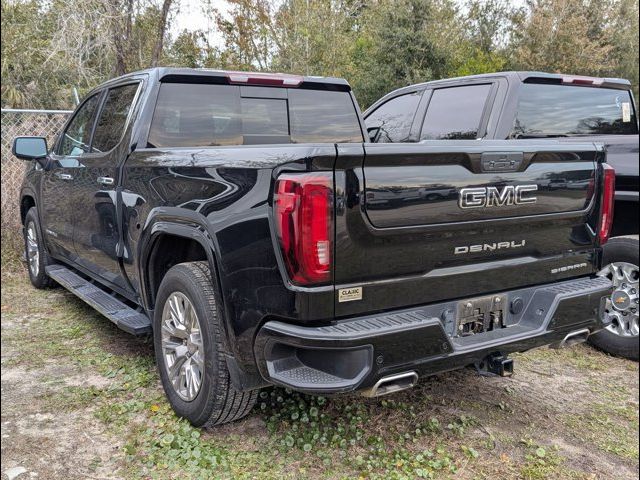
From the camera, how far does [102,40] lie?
7281mm

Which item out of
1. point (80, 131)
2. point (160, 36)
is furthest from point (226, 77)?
point (160, 36)

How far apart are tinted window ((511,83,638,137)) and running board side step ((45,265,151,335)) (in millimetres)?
3149

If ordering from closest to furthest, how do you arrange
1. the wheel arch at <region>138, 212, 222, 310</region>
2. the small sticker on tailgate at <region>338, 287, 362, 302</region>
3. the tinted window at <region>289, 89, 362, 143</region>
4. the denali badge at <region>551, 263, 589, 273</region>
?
the small sticker on tailgate at <region>338, 287, 362, 302</region>
the wheel arch at <region>138, 212, 222, 310</region>
the denali badge at <region>551, 263, 589, 273</region>
the tinted window at <region>289, 89, 362, 143</region>

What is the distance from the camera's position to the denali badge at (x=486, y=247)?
264 centimetres

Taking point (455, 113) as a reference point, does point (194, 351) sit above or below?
below

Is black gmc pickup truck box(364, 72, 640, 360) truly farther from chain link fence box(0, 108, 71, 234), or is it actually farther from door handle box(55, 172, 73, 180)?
chain link fence box(0, 108, 71, 234)

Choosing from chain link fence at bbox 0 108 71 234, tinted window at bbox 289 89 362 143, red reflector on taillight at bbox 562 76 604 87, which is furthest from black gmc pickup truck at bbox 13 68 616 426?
chain link fence at bbox 0 108 71 234

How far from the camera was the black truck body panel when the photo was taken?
231cm

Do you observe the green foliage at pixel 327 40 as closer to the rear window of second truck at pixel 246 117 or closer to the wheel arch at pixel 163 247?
the rear window of second truck at pixel 246 117

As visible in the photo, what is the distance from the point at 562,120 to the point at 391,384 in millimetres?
3403

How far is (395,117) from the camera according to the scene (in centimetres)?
569

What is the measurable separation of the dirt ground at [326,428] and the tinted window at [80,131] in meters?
1.64

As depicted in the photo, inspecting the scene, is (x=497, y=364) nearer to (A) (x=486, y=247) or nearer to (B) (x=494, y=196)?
(A) (x=486, y=247)

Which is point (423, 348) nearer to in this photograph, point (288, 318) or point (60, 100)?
point (288, 318)
